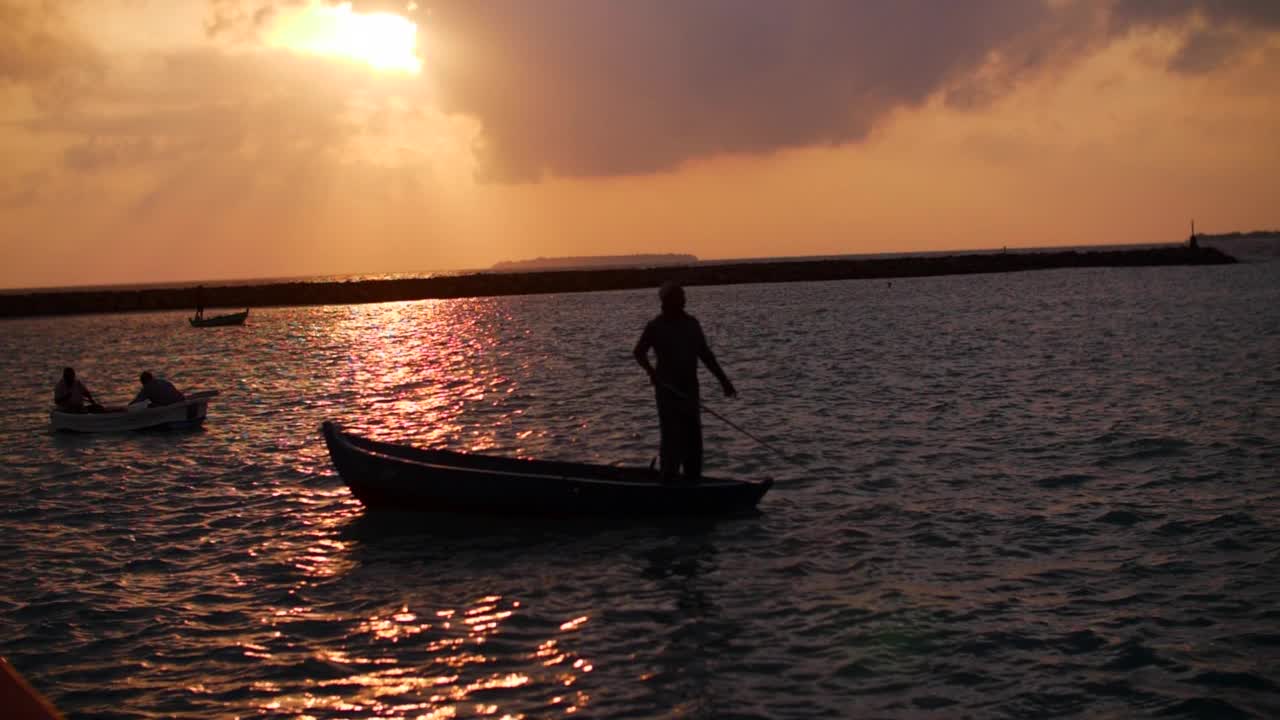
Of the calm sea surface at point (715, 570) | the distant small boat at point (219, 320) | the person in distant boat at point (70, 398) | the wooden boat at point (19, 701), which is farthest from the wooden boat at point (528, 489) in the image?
the distant small boat at point (219, 320)

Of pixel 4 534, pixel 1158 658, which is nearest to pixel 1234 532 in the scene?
pixel 1158 658

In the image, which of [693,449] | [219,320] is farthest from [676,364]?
[219,320]

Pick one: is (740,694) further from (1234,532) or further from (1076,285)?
(1076,285)

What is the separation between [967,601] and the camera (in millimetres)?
10219

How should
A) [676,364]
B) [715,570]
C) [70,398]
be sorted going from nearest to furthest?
[715,570]
[676,364]
[70,398]

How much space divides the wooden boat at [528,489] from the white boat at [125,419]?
12.0 metres

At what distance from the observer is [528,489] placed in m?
13.6

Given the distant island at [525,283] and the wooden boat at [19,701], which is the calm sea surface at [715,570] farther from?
the distant island at [525,283]

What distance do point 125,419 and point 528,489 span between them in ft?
50.5

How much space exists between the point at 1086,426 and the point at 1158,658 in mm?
13349

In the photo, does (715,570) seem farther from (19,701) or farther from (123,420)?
(123,420)

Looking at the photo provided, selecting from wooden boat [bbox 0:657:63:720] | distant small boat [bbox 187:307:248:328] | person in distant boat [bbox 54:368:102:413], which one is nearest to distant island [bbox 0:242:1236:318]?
distant small boat [bbox 187:307:248:328]

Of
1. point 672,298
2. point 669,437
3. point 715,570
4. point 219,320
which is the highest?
point 672,298

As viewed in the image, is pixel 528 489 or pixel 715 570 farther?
pixel 528 489
